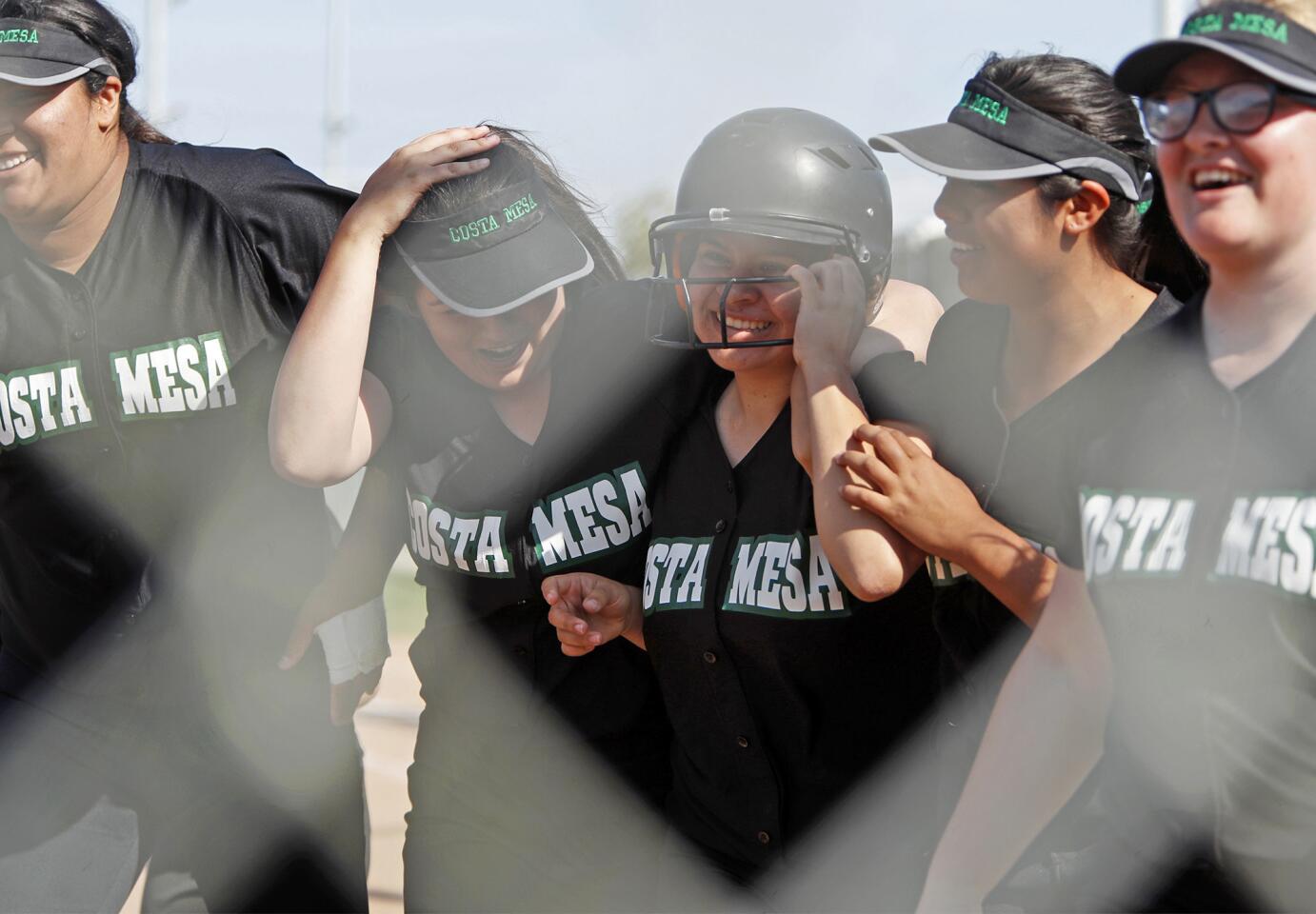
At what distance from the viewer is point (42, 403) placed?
3.01 metres

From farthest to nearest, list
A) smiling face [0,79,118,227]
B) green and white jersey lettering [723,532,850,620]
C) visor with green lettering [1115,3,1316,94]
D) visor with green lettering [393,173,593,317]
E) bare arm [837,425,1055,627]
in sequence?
1. smiling face [0,79,118,227]
2. visor with green lettering [393,173,593,317]
3. green and white jersey lettering [723,532,850,620]
4. bare arm [837,425,1055,627]
5. visor with green lettering [1115,3,1316,94]

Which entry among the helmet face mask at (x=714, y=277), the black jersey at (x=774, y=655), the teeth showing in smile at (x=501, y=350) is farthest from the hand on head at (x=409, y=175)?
the black jersey at (x=774, y=655)

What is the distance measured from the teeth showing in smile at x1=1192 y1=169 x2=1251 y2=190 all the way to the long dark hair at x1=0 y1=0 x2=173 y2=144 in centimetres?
217

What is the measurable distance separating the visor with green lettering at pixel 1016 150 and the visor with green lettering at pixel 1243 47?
43cm

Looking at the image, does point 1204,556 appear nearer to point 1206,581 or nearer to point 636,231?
point 1206,581

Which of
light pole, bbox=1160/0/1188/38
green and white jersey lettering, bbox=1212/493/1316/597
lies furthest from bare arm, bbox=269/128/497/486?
light pole, bbox=1160/0/1188/38

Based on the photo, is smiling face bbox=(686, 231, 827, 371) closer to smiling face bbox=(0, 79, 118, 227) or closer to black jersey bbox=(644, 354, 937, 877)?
black jersey bbox=(644, 354, 937, 877)

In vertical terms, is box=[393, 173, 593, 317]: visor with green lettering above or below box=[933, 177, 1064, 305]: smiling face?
below

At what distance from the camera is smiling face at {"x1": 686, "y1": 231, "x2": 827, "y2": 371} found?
8.27 ft

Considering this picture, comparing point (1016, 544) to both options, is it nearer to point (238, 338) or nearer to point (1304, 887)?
point (1304, 887)

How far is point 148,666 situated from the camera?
3148 millimetres

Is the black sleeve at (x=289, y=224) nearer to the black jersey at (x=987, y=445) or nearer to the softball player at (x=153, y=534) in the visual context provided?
the softball player at (x=153, y=534)

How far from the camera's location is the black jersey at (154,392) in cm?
303

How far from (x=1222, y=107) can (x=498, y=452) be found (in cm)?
155
